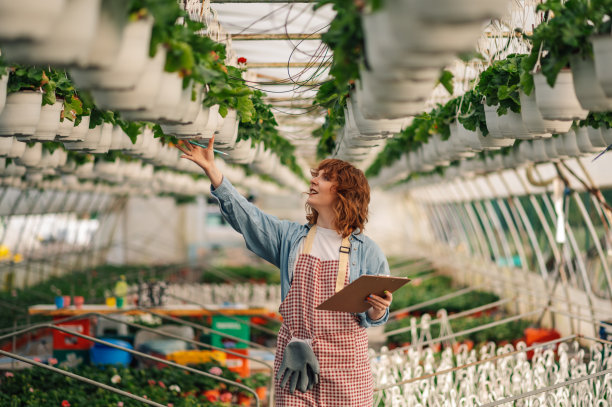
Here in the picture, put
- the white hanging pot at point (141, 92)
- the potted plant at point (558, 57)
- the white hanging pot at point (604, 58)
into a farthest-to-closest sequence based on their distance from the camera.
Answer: the potted plant at point (558, 57), the white hanging pot at point (604, 58), the white hanging pot at point (141, 92)

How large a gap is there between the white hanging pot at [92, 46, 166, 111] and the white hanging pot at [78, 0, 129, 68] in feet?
0.68

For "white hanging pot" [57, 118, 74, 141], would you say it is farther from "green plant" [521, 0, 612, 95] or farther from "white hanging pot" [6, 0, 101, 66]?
"green plant" [521, 0, 612, 95]

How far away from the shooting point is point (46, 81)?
9.59 feet

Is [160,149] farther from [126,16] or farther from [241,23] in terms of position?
[126,16]

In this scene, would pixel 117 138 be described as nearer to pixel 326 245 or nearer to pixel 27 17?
pixel 326 245

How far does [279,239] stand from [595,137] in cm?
195

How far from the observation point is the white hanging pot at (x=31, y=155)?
433 centimetres

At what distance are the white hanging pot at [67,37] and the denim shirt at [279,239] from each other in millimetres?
1211

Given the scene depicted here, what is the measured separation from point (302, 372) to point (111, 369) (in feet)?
12.3

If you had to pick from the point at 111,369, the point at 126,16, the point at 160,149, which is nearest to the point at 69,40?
the point at 126,16

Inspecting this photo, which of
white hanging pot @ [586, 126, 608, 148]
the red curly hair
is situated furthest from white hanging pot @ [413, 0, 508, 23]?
white hanging pot @ [586, 126, 608, 148]

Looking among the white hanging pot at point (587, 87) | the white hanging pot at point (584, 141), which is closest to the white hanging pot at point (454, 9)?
the white hanging pot at point (587, 87)

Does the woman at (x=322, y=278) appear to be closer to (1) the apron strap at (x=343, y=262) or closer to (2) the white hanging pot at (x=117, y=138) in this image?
(1) the apron strap at (x=343, y=262)

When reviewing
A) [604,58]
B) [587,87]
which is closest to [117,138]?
[587,87]
